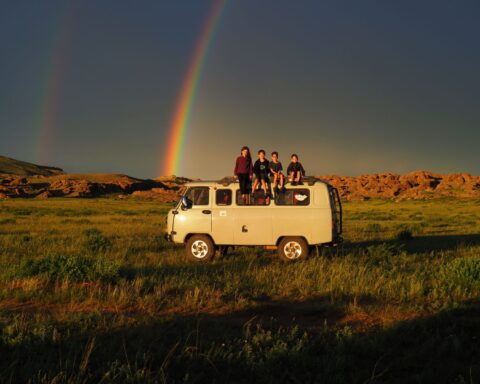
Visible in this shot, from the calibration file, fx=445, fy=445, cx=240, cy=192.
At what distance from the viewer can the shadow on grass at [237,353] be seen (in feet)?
14.1

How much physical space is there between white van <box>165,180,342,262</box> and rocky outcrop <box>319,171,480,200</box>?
279 feet

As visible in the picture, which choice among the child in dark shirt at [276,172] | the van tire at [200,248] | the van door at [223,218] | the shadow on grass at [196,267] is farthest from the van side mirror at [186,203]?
the child in dark shirt at [276,172]

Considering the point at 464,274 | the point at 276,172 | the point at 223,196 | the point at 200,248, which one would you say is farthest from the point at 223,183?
the point at 464,274

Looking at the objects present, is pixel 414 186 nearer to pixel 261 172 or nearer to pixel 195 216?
pixel 261 172

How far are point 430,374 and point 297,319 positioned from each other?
2.26 meters

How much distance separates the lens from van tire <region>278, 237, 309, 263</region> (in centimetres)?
1245

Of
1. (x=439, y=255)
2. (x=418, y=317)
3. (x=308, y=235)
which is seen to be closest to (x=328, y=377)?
(x=418, y=317)

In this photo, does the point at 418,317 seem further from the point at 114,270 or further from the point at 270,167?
the point at 270,167

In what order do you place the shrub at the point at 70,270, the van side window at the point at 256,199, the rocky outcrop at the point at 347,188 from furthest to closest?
the rocky outcrop at the point at 347,188
the van side window at the point at 256,199
the shrub at the point at 70,270

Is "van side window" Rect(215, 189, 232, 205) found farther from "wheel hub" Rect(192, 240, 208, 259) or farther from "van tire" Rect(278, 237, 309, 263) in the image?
"van tire" Rect(278, 237, 309, 263)

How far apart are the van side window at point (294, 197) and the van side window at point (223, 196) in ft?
4.49

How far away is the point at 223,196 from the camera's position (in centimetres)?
1286

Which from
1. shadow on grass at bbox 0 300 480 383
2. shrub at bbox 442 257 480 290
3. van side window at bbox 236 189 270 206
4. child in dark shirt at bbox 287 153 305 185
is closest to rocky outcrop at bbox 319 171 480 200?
child in dark shirt at bbox 287 153 305 185

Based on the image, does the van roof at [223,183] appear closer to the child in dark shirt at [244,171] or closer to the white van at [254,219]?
the white van at [254,219]
